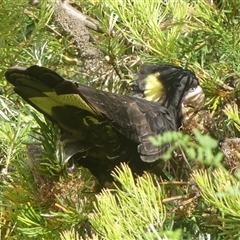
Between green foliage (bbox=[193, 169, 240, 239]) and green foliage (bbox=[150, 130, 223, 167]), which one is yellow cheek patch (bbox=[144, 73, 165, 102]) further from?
green foliage (bbox=[150, 130, 223, 167])

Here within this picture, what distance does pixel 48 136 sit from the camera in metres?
1.32

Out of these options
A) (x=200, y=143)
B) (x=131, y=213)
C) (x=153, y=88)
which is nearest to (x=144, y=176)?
(x=131, y=213)

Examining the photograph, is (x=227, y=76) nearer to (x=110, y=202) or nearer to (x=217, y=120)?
(x=217, y=120)

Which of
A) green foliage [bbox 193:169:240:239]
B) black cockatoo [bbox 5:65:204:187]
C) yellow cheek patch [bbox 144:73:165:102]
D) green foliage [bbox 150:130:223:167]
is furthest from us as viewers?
yellow cheek patch [bbox 144:73:165:102]

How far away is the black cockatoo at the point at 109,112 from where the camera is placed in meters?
1.25

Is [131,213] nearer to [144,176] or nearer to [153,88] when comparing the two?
[144,176]

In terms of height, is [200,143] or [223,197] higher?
[200,143]

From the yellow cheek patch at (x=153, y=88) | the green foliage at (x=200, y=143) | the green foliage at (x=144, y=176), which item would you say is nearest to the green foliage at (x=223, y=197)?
the green foliage at (x=144, y=176)

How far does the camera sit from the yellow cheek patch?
1.83 meters

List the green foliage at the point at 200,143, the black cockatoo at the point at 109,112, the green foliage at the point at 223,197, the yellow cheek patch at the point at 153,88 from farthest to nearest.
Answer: the yellow cheek patch at the point at 153,88 → the black cockatoo at the point at 109,112 → the green foliage at the point at 223,197 → the green foliage at the point at 200,143

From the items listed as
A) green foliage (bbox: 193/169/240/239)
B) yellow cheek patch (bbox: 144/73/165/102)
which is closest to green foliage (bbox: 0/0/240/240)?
green foliage (bbox: 193/169/240/239)

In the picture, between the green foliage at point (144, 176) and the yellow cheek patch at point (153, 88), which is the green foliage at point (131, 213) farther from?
the yellow cheek patch at point (153, 88)

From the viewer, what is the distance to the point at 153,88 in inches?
72.7

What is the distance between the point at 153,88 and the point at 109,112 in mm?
448
